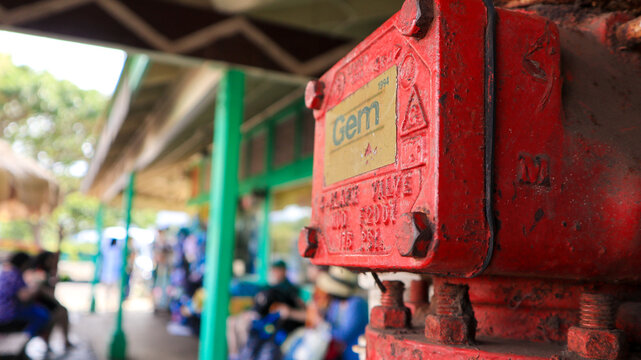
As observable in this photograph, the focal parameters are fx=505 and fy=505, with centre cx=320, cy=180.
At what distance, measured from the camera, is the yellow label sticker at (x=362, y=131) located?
0.84 m

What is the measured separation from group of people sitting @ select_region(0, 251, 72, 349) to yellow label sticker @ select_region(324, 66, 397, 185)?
5.55m

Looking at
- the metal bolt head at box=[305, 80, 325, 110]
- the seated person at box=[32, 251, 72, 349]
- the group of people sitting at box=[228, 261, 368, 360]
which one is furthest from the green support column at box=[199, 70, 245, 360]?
the seated person at box=[32, 251, 72, 349]

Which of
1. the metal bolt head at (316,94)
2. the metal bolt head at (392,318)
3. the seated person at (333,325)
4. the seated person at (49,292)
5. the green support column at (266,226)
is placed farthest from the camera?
the green support column at (266,226)

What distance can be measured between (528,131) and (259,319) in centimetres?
418

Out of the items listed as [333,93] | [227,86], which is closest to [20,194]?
[227,86]

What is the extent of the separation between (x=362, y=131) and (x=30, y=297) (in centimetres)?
597

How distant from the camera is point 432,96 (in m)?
0.72

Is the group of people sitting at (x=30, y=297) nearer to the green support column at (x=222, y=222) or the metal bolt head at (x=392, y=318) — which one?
the green support column at (x=222, y=222)

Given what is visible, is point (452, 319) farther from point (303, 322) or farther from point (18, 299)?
point (18, 299)

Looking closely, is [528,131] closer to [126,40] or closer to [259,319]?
[126,40]

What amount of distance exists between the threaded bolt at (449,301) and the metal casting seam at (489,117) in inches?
5.1

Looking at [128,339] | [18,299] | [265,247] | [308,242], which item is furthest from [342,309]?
[128,339]

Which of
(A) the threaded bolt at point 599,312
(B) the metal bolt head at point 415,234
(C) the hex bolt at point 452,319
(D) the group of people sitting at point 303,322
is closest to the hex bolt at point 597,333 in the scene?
(A) the threaded bolt at point 599,312

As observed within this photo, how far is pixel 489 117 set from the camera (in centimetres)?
73
